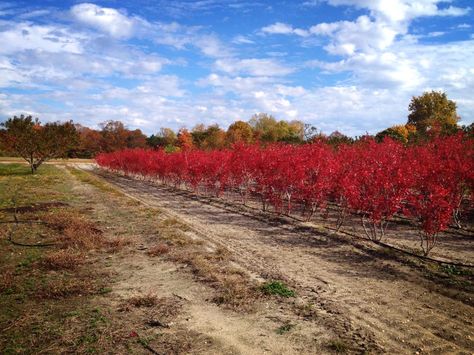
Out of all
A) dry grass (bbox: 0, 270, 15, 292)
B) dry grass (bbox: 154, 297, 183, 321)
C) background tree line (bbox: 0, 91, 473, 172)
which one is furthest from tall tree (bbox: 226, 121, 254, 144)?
dry grass (bbox: 154, 297, 183, 321)

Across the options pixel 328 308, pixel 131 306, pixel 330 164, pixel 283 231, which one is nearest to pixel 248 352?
pixel 328 308

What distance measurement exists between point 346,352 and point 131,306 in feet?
10.8

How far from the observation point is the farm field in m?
4.68

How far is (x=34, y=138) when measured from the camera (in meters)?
30.1

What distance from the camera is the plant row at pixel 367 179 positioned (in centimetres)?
888

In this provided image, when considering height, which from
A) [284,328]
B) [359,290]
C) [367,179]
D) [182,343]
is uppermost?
[367,179]

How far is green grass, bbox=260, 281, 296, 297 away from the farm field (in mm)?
40

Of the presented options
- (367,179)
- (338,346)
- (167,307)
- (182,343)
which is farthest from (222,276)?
(367,179)

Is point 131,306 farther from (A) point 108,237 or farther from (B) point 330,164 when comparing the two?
(B) point 330,164

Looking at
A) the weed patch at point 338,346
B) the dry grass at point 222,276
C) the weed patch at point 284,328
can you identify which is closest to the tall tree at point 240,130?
the dry grass at point 222,276

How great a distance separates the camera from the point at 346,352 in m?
4.44

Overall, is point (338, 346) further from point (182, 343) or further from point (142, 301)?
point (142, 301)

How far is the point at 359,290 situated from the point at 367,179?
12.5ft

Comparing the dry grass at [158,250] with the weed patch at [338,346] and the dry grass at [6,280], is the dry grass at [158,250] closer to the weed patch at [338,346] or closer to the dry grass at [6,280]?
the dry grass at [6,280]
